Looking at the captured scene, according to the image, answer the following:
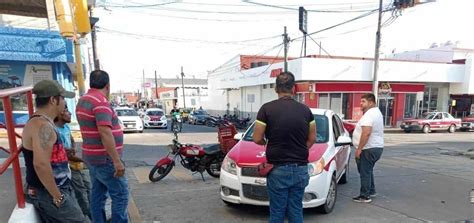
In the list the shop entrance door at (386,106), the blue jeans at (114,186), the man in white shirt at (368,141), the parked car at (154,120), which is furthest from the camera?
the shop entrance door at (386,106)

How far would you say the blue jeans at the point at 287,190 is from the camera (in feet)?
11.0

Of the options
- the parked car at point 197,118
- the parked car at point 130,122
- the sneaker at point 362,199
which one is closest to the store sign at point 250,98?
the parked car at point 197,118

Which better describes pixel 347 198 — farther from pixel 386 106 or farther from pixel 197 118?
pixel 197 118

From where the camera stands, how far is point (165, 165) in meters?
7.06

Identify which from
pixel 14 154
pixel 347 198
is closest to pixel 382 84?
pixel 347 198

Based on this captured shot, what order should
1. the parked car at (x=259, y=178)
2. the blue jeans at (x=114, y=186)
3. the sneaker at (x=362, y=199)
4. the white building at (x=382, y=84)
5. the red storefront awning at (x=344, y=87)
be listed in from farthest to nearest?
Answer: 1. the red storefront awning at (x=344, y=87)
2. the white building at (x=382, y=84)
3. the sneaker at (x=362, y=199)
4. the parked car at (x=259, y=178)
5. the blue jeans at (x=114, y=186)

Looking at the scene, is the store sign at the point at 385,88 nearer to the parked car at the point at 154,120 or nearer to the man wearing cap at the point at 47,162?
the parked car at the point at 154,120

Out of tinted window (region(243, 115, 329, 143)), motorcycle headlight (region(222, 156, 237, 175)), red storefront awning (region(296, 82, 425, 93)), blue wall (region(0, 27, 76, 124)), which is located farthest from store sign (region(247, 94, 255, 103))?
motorcycle headlight (region(222, 156, 237, 175))

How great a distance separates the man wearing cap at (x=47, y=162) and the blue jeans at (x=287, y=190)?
1.79 m

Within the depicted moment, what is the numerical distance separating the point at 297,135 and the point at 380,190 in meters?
4.16

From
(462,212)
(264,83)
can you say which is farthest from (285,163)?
(264,83)

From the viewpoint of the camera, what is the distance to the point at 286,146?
3.33 meters

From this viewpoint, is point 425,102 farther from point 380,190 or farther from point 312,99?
point 380,190

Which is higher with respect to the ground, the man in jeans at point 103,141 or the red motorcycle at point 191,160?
the man in jeans at point 103,141
